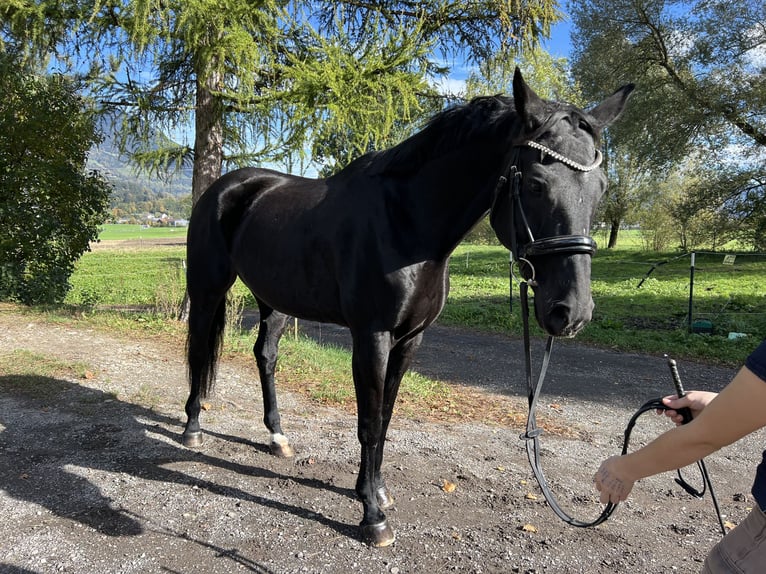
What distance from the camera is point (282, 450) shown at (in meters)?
3.68

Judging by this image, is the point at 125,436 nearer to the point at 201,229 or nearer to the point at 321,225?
the point at 201,229

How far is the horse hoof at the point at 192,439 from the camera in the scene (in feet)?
12.5

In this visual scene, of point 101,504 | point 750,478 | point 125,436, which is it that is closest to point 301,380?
point 125,436

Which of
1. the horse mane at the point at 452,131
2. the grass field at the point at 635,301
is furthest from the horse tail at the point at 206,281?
the grass field at the point at 635,301

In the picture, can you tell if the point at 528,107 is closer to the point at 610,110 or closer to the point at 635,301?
the point at 610,110

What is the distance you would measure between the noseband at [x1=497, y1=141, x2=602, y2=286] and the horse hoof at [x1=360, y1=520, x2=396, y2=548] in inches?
63.3

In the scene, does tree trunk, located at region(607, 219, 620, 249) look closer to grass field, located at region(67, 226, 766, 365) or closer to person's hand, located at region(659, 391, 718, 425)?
grass field, located at region(67, 226, 766, 365)

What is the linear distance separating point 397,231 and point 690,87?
11006 millimetres

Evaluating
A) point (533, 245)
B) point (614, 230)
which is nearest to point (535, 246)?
point (533, 245)

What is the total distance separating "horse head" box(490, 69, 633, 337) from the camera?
1.80 meters

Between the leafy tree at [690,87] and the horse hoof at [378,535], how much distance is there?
11.1 metres

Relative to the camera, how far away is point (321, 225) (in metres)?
2.92

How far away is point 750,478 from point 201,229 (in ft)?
14.7

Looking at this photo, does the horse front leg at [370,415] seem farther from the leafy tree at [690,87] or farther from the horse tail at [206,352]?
the leafy tree at [690,87]
